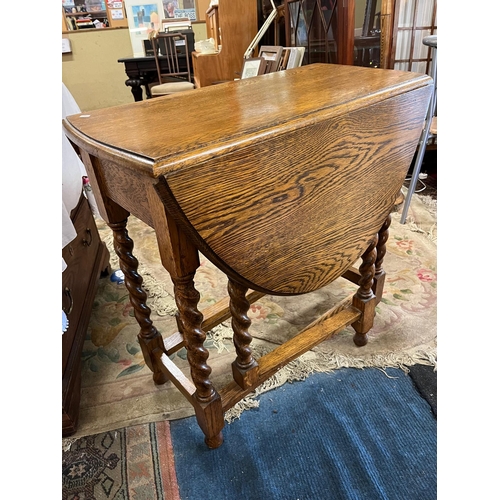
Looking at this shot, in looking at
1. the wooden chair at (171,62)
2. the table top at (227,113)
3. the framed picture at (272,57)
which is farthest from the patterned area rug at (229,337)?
the wooden chair at (171,62)

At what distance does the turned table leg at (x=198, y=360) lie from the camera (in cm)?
81

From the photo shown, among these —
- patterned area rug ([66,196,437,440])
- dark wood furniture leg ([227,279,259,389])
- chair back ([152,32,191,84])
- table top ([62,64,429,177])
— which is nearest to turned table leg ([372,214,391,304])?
patterned area rug ([66,196,437,440])

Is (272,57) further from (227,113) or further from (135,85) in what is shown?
(135,85)

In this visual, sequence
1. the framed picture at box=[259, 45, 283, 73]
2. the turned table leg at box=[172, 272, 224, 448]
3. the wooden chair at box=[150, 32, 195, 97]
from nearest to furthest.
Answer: the turned table leg at box=[172, 272, 224, 448]
the framed picture at box=[259, 45, 283, 73]
the wooden chair at box=[150, 32, 195, 97]

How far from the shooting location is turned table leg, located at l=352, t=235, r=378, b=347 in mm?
1183

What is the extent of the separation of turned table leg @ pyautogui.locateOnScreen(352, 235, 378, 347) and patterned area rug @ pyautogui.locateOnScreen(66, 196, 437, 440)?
6 cm

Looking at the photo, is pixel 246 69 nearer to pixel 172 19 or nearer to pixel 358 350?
pixel 358 350

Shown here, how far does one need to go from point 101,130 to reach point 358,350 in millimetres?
1028

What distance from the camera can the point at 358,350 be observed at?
4.22ft

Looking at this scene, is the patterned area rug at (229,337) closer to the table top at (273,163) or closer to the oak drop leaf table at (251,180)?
the oak drop leaf table at (251,180)

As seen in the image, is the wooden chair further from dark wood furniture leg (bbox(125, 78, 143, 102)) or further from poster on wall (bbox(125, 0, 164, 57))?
poster on wall (bbox(125, 0, 164, 57))

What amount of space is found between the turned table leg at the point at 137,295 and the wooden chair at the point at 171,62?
2761mm

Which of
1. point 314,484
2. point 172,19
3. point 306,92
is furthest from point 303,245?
point 172,19

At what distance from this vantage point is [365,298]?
1.23 meters
